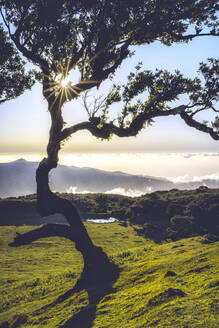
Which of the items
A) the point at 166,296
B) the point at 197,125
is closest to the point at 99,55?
the point at 197,125

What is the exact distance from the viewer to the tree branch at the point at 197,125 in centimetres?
1559

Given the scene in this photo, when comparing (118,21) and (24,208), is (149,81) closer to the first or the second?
(118,21)

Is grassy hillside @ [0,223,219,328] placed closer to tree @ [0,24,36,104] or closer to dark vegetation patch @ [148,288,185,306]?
dark vegetation patch @ [148,288,185,306]

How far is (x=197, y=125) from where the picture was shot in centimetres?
1580

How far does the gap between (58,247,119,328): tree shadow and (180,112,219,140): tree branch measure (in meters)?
11.0

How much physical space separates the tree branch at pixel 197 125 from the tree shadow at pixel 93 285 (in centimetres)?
1097

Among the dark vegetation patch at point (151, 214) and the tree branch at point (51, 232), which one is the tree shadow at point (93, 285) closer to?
the tree branch at point (51, 232)

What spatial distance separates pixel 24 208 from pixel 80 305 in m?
63.4

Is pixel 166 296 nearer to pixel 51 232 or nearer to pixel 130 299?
pixel 130 299

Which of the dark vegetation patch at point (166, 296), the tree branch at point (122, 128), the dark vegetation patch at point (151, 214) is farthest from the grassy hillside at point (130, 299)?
the dark vegetation patch at point (151, 214)

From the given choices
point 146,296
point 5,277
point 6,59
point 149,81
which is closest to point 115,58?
point 149,81

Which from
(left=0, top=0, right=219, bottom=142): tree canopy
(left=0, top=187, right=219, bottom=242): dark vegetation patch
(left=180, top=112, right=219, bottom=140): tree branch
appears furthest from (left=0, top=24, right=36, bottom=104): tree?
(left=0, top=187, right=219, bottom=242): dark vegetation patch

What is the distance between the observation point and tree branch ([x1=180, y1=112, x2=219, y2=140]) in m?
15.6

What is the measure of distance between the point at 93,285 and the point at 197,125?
12.1 metres
